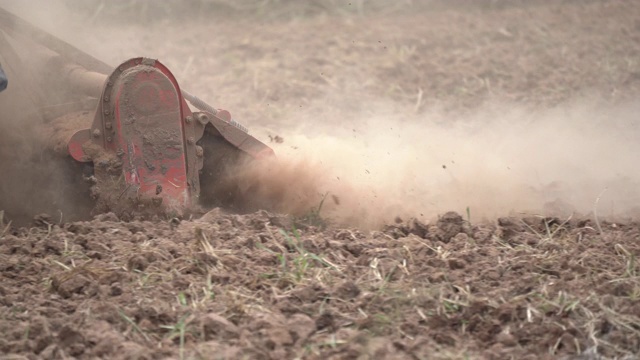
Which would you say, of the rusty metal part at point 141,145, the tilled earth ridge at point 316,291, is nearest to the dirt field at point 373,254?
the tilled earth ridge at point 316,291

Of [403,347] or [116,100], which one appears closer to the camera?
[403,347]

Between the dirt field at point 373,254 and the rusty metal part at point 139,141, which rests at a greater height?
the rusty metal part at point 139,141

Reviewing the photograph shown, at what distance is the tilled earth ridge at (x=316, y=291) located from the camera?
3365mm

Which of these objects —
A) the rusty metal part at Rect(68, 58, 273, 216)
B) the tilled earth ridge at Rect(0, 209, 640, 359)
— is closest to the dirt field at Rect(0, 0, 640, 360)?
the tilled earth ridge at Rect(0, 209, 640, 359)

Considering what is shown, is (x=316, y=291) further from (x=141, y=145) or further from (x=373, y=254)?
(x=141, y=145)

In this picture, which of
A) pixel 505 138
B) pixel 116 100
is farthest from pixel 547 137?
pixel 116 100

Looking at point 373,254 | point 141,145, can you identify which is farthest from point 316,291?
point 141,145

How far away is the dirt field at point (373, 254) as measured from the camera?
3.41m

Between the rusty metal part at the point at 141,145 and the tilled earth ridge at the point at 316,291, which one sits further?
the rusty metal part at the point at 141,145

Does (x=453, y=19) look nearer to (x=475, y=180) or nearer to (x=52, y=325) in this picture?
(x=475, y=180)

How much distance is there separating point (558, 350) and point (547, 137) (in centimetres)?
404

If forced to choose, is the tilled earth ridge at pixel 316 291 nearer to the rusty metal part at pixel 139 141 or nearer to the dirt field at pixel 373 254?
the dirt field at pixel 373 254

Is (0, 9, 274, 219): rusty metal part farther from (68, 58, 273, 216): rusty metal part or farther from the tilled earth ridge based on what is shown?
the tilled earth ridge

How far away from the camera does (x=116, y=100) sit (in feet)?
16.8
